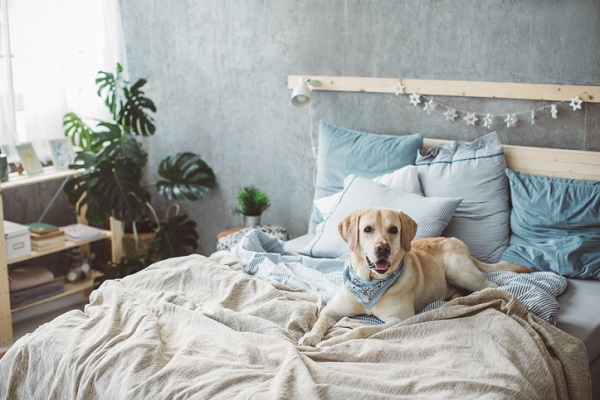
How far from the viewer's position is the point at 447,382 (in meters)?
2.12

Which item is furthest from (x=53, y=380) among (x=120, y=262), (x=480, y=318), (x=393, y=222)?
(x=120, y=262)

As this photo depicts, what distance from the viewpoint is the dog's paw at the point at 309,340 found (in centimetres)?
247

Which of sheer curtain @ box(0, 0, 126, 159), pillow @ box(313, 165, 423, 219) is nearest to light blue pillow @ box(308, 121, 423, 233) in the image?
pillow @ box(313, 165, 423, 219)

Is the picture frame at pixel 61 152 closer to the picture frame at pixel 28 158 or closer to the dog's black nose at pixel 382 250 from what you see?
the picture frame at pixel 28 158

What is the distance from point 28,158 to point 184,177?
918 mm

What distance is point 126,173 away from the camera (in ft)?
13.9

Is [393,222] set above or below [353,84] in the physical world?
below

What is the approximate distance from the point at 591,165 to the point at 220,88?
7.39 ft

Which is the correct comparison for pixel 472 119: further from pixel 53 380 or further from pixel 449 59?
pixel 53 380

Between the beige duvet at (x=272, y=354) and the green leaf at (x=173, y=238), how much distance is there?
1620mm

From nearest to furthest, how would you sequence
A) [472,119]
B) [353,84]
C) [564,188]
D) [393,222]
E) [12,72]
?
[393,222] < [564,188] < [472,119] < [353,84] < [12,72]

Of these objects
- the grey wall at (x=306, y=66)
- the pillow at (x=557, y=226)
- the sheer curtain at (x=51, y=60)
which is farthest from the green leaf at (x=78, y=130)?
the pillow at (x=557, y=226)

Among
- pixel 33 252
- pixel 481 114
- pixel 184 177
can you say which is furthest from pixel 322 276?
pixel 33 252

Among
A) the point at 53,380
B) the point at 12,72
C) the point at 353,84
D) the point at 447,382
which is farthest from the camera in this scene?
the point at 12,72
